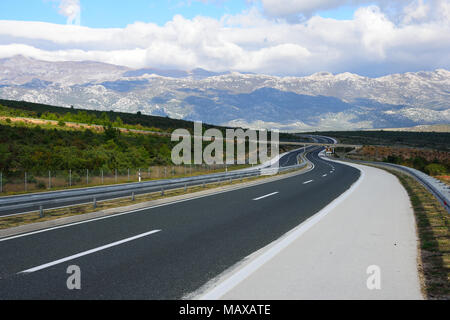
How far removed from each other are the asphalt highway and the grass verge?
9.20 ft

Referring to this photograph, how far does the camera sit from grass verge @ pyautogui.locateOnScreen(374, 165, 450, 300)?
4.98 metres

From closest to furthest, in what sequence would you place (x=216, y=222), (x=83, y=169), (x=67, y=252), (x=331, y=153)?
1. (x=67, y=252)
2. (x=216, y=222)
3. (x=83, y=169)
4. (x=331, y=153)

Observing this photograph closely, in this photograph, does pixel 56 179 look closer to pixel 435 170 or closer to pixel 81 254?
pixel 81 254

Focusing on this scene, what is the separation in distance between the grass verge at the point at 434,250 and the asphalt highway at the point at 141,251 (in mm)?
2805

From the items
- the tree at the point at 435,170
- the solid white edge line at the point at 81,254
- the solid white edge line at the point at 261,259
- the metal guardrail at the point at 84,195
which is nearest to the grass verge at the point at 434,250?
the solid white edge line at the point at 261,259

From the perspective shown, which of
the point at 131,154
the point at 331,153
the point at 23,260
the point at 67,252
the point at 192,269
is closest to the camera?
the point at 192,269

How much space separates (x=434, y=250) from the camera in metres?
6.91

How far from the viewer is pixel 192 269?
5805mm

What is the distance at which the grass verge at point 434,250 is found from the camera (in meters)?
4.98

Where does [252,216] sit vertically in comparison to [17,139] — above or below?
below
